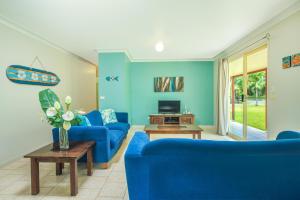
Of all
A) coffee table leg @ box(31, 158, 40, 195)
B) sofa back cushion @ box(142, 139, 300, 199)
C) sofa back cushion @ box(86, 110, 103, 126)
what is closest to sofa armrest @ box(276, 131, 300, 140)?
sofa back cushion @ box(142, 139, 300, 199)

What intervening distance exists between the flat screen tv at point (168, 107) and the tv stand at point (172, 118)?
265mm

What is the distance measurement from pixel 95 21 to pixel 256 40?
319 centimetres

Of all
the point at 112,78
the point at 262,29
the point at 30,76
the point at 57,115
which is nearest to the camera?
the point at 57,115

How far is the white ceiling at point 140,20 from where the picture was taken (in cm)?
236

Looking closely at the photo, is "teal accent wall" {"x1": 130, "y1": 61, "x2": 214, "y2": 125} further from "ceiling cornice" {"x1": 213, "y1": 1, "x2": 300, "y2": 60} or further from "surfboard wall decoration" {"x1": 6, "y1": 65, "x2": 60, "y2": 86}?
"surfboard wall decoration" {"x1": 6, "y1": 65, "x2": 60, "y2": 86}

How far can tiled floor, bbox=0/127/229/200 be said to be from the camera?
1.95m

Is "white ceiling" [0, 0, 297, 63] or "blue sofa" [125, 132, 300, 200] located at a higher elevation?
"white ceiling" [0, 0, 297, 63]

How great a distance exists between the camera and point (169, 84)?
231 inches

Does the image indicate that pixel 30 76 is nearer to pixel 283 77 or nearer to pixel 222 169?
pixel 222 169

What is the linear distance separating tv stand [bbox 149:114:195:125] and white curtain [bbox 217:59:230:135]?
34.6 inches

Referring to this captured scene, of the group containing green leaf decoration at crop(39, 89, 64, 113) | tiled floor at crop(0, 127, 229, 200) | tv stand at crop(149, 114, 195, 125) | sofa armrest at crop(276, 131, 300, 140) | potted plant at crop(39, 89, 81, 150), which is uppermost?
green leaf decoration at crop(39, 89, 64, 113)

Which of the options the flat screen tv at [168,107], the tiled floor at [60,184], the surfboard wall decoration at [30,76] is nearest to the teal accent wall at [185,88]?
the flat screen tv at [168,107]

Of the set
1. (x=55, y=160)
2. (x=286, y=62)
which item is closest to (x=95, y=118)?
(x=55, y=160)

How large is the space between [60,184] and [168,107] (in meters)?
4.03
